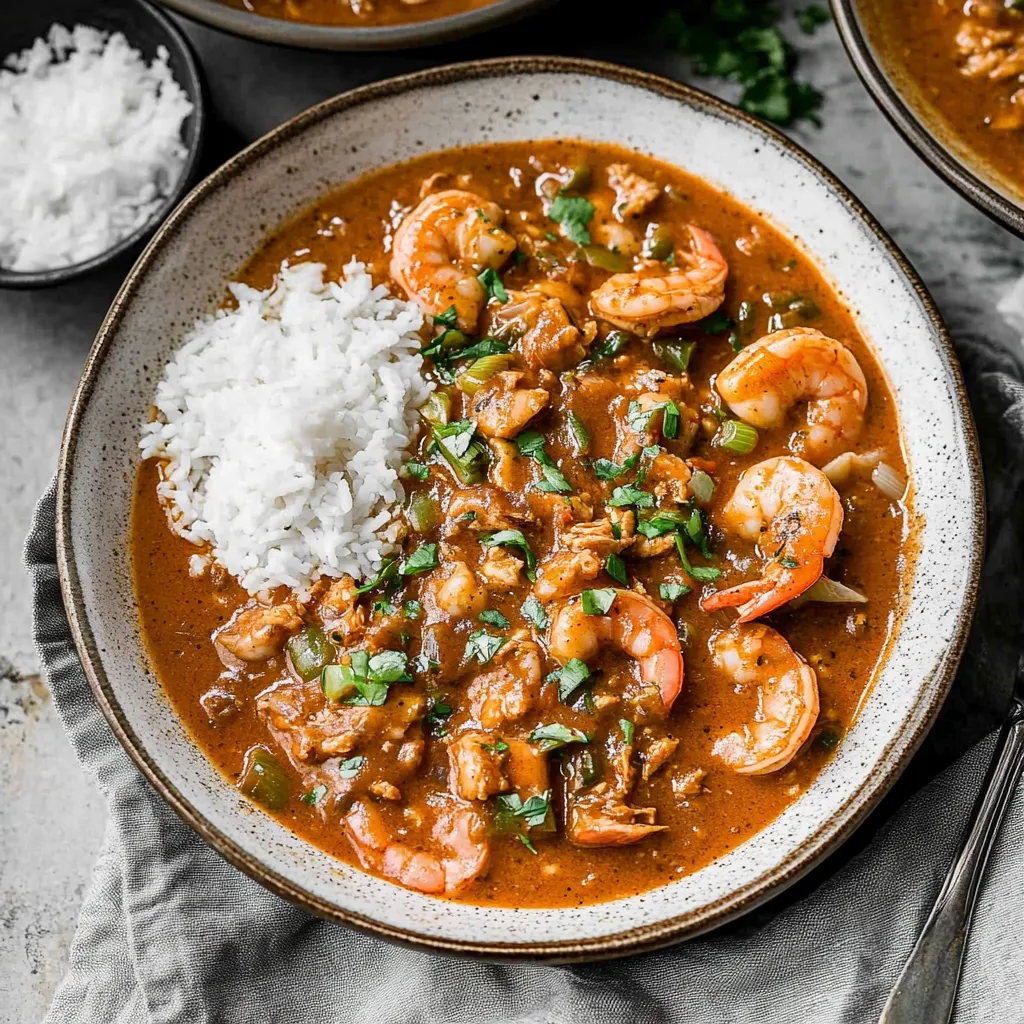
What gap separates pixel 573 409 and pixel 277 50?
1.82 m

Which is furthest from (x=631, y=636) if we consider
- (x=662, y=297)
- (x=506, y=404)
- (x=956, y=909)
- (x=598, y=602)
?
(x=956, y=909)

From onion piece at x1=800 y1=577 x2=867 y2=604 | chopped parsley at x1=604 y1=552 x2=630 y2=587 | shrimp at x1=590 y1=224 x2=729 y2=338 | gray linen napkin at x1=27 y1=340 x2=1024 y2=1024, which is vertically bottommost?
gray linen napkin at x1=27 y1=340 x2=1024 y2=1024

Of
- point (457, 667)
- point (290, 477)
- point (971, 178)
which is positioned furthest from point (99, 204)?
point (971, 178)

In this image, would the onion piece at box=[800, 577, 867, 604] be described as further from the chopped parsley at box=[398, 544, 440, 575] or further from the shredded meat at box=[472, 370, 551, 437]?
the chopped parsley at box=[398, 544, 440, 575]

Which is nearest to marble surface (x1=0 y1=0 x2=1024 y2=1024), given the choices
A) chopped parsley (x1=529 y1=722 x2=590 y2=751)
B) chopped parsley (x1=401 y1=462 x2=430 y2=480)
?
chopped parsley (x1=401 y1=462 x2=430 y2=480)

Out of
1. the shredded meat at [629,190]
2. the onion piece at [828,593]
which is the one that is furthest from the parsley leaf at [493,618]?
the shredded meat at [629,190]

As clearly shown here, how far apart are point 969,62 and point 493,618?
240 centimetres

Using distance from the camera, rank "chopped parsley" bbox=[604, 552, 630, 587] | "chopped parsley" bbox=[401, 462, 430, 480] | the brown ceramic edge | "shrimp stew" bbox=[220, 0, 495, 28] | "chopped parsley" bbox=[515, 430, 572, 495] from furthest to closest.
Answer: "shrimp stew" bbox=[220, 0, 495, 28]
"chopped parsley" bbox=[401, 462, 430, 480]
"chopped parsley" bbox=[515, 430, 572, 495]
"chopped parsley" bbox=[604, 552, 630, 587]
the brown ceramic edge

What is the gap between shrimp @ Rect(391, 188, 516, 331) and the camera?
396cm

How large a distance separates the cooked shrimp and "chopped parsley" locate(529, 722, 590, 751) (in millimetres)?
792

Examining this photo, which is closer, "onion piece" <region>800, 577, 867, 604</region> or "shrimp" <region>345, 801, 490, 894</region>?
"shrimp" <region>345, 801, 490, 894</region>

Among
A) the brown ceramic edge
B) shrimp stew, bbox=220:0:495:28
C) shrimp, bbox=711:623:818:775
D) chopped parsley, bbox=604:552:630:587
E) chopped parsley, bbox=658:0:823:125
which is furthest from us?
chopped parsley, bbox=658:0:823:125

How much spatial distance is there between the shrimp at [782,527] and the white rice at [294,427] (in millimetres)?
1045

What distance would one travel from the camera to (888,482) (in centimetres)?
388
